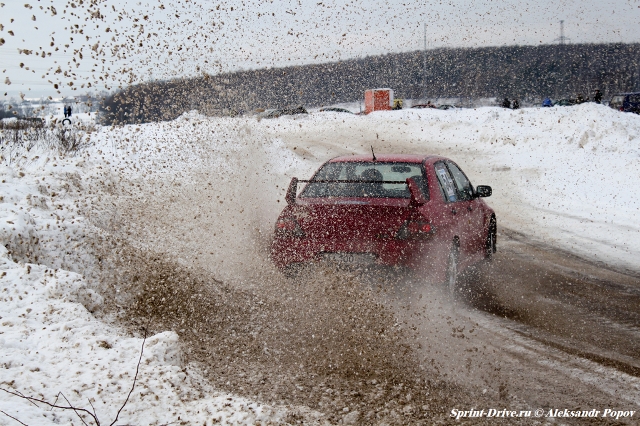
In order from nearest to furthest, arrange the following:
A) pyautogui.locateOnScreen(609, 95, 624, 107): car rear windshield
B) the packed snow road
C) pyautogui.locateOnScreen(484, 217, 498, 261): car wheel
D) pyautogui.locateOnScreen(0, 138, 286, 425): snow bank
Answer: pyautogui.locateOnScreen(0, 138, 286, 425): snow bank → the packed snow road → pyautogui.locateOnScreen(484, 217, 498, 261): car wheel → pyautogui.locateOnScreen(609, 95, 624, 107): car rear windshield

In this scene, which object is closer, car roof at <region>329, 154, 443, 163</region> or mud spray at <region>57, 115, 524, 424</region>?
mud spray at <region>57, 115, 524, 424</region>

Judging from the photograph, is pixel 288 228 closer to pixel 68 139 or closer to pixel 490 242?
pixel 490 242

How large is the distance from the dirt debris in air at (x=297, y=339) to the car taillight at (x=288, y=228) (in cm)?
43

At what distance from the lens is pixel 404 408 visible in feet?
12.3

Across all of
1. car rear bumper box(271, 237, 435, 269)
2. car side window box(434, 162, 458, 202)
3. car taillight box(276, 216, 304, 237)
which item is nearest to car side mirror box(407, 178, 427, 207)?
car rear bumper box(271, 237, 435, 269)

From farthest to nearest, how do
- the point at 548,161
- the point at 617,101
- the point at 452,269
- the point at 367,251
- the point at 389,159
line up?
1. the point at 617,101
2. the point at 548,161
3. the point at 389,159
4. the point at 452,269
5. the point at 367,251

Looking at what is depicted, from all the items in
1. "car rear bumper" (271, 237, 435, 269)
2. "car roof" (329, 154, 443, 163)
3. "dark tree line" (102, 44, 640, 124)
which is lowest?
"car rear bumper" (271, 237, 435, 269)

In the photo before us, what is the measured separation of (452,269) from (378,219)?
→ 3.83 feet

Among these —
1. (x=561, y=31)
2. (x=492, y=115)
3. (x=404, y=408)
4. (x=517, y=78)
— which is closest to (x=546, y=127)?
(x=492, y=115)

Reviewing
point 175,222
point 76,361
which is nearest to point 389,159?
point 175,222

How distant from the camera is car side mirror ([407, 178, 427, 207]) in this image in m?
5.68

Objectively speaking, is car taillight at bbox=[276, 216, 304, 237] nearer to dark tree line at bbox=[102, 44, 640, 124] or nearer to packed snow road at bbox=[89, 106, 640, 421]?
packed snow road at bbox=[89, 106, 640, 421]

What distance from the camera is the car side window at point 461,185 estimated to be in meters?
7.10

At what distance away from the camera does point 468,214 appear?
22.8 ft
